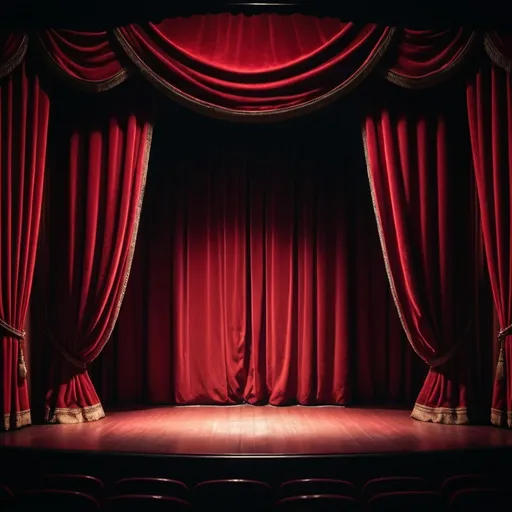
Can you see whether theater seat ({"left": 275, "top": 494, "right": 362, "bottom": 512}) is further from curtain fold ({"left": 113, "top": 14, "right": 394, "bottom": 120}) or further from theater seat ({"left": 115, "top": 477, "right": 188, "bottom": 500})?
curtain fold ({"left": 113, "top": 14, "right": 394, "bottom": 120})

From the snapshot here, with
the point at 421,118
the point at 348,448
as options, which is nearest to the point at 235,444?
the point at 348,448

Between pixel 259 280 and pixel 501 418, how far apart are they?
5.98 feet

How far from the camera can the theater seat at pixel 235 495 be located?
2434mm

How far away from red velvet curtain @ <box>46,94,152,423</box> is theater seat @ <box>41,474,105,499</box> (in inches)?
52.2

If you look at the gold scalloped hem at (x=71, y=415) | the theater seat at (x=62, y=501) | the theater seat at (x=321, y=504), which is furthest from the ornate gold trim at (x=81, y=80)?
the theater seat at (x=321, y=504)

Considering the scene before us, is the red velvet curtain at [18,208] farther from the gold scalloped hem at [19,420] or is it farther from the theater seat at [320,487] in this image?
the theater seat at [320,487]

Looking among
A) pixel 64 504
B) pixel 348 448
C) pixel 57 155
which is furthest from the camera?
pixel 57 155

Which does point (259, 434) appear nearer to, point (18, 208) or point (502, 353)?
point (502, 353)

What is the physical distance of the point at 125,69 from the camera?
3812 mm

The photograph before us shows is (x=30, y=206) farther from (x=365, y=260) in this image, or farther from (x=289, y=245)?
(x=365, y=260)

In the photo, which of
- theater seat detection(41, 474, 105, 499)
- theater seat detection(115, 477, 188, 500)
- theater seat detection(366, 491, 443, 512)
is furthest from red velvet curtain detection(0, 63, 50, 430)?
theater seat detection(366, 491, 443, 512)

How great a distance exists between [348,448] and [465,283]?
1340 mm

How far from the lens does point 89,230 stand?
155 inches

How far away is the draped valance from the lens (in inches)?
148
